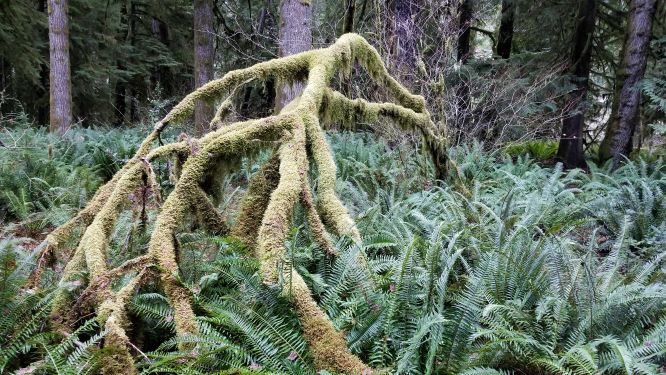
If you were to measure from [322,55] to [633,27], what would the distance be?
719 centimetres

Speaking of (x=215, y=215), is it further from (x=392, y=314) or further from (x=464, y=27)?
(x=464, y=27)

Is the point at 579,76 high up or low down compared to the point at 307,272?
up

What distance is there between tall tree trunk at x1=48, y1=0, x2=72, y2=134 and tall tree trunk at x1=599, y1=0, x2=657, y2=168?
11.8 meters

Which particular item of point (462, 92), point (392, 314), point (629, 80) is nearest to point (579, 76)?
point (629, 80)

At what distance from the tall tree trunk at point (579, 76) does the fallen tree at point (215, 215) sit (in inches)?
320

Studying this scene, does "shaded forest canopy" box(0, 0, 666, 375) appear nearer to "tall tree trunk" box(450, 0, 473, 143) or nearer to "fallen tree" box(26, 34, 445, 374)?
"fallen tree" box(26, 34, 445, 374)

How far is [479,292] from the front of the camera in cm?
221

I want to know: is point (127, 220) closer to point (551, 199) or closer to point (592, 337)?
point (592, 337)

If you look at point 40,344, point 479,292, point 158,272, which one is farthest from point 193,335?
point 479,292

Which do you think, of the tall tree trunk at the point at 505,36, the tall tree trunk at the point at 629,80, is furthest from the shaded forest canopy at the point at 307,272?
the tall tree trunk at the point at 505,36

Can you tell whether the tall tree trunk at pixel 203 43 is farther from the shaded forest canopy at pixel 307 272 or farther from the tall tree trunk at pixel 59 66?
the shaded forest canopy at pixel 307 272

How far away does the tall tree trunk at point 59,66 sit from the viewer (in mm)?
10570

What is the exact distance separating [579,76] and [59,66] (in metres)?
12.1

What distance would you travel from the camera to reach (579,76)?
986cm
